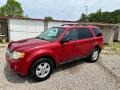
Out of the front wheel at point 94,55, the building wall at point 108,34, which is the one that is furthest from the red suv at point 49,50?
the building wall at point 108,34

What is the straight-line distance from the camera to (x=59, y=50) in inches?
216

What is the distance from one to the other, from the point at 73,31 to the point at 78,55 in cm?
100

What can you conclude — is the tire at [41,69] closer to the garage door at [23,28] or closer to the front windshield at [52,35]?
the front windshield at [52,35]

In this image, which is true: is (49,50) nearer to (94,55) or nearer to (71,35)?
(71,35)

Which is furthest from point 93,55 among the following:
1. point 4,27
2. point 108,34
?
point 4,27

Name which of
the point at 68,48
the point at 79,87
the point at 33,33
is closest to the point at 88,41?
the point at 68,48

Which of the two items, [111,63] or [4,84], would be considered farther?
[111,63]

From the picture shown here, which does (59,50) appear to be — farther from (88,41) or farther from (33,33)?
(33,33)

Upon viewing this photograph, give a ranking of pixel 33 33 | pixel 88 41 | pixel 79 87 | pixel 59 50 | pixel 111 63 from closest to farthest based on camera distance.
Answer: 1. pixel 79 87
2. pixel 59 50
3. pixel 88 41
4. pixel 111 63
5. pixel 33 33

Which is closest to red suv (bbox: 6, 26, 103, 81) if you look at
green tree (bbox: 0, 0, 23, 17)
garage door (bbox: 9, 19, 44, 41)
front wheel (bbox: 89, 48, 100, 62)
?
front wheel (bbox: 89, 48, 100, 62)

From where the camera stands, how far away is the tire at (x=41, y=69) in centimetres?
493

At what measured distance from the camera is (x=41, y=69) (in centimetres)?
511

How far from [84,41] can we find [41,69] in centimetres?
229

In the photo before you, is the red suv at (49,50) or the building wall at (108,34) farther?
the building wall at (108,34)
